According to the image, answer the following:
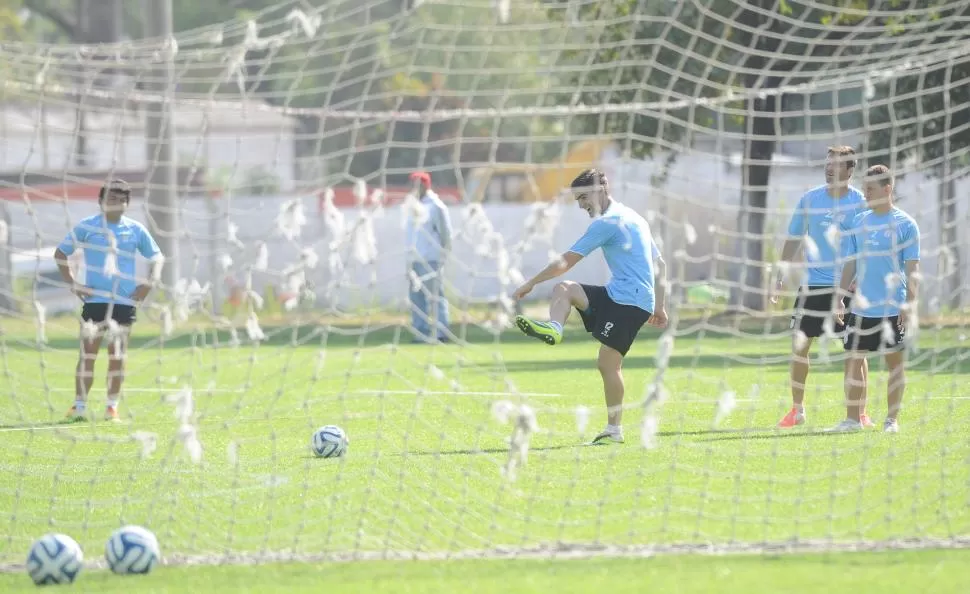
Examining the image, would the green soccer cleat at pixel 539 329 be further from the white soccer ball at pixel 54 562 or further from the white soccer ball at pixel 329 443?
the white soccer ball at pixel 54 562

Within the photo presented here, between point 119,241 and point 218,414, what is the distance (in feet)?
5.26

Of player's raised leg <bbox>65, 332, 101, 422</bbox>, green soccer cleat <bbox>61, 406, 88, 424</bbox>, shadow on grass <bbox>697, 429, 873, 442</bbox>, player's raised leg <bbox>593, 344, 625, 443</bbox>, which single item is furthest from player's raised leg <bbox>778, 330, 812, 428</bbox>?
green soccer cleat <bbox>61, 406, 88, 424</bbox>

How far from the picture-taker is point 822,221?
10.2 m

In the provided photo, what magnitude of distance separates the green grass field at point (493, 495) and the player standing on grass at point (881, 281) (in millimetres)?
351

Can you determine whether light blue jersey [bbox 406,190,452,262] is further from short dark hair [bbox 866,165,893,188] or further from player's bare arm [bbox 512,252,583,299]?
short dark hair [bbox 866,165,893,188]

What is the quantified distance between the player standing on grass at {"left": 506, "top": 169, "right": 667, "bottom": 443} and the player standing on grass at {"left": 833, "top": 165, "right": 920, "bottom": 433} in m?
1.31

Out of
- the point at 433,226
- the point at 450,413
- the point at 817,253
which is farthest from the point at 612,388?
the point at 433,226

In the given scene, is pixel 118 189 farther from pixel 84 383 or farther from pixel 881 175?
pixel 881 175

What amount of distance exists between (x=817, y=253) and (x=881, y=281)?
0.45 meters

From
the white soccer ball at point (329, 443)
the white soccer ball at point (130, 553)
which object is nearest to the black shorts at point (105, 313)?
the white soccer ball at point (329, 443)

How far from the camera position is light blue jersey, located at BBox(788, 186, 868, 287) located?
9.84 metres

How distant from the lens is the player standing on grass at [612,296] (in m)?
9.70

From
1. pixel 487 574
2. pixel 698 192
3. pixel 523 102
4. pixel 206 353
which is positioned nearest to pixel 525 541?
pixel 487 574

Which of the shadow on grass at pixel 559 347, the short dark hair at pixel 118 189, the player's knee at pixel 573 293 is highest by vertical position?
the short dark hair at pixel 118 189
